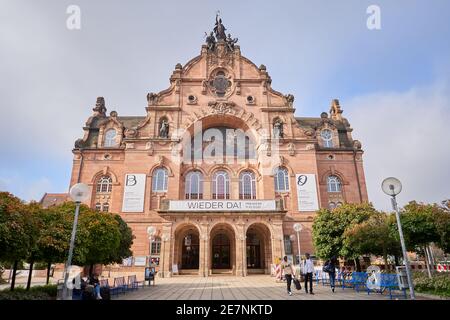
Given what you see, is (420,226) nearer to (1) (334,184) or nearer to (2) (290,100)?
(1) (334,184)

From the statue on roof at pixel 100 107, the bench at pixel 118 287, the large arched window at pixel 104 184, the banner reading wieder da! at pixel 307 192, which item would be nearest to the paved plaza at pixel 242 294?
the bench at pixel 118 287

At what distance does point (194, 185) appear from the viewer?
34.4 m

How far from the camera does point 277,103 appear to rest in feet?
123

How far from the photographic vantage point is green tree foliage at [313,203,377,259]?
23.2 meters

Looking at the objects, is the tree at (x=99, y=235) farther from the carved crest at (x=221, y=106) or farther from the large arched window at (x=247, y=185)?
the carved crest at (x=221, y=106)

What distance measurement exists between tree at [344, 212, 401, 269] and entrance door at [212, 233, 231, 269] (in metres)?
14.8

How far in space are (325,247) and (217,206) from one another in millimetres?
10430

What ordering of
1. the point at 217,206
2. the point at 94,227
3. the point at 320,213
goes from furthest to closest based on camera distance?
the point at 217,206
the point at 320,213
the point at 94,227

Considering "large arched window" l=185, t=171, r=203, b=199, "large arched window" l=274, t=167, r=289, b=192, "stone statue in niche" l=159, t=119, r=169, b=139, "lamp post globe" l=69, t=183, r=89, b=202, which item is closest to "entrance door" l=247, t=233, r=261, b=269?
"large arched window" l=274, t=167, r=289, b=192

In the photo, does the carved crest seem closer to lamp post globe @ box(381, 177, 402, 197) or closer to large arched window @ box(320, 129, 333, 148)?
large arched window @ box(320, 129, 333, 148)

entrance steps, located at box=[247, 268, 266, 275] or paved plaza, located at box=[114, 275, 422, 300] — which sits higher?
entrance steps, located at box=[247, 268, 266, 275]
